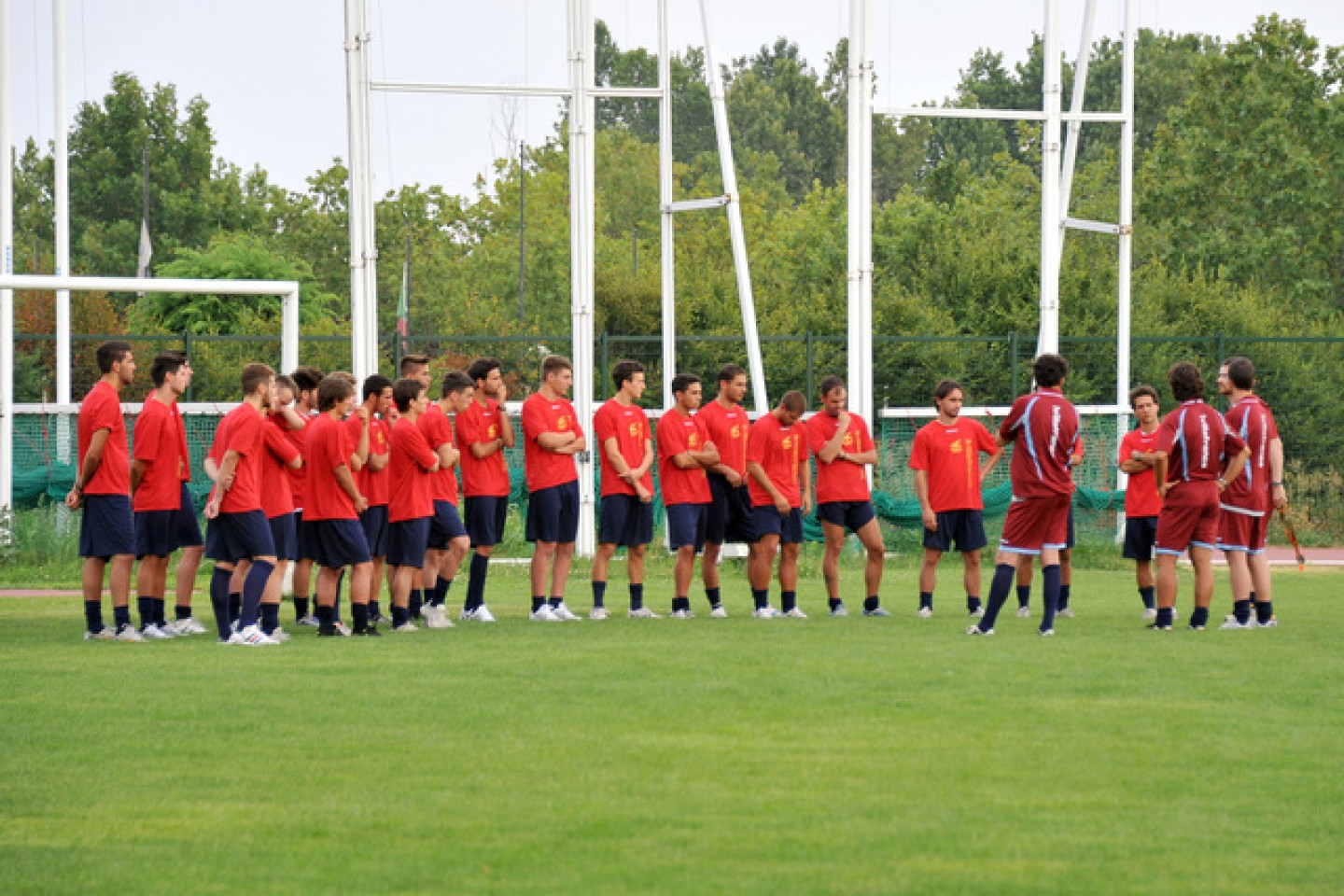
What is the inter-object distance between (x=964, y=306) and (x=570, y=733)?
87.8ft

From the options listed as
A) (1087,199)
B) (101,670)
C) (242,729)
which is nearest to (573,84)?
(101,670)

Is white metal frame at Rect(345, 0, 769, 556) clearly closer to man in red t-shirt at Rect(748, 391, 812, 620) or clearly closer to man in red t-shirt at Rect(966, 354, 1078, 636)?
man in red t-shirt at Rect(748, 391, 812, 620)

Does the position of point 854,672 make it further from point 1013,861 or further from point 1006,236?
point 1006,236

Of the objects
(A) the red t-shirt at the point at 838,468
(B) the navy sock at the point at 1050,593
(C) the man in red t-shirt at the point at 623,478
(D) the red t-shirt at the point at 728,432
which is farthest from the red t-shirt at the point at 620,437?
(B) the navy sock at the point at 1050,593

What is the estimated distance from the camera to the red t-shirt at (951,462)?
15.9 metres

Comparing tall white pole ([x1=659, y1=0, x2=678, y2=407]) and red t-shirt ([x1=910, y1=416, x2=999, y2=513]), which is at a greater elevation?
tall white pole ([x1=659, y1=0, x2=678, y2=407])

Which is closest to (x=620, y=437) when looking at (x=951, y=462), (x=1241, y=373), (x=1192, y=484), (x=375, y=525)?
(x=375, y=525)

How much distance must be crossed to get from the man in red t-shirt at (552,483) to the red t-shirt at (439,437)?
0.63 meters

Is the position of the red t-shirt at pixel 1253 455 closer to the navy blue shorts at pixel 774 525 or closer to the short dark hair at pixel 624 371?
the navy blue shorts at pixel 774 525

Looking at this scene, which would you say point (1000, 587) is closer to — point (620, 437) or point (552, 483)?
point (620, 437)

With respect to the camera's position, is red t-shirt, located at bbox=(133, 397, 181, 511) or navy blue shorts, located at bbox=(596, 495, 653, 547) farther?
navy blue shorts, located at bbox=(596, 495, 653, 547)

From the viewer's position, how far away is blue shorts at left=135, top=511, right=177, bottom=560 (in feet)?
47.0

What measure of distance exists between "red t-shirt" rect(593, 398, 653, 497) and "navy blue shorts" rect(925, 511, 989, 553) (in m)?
2.40

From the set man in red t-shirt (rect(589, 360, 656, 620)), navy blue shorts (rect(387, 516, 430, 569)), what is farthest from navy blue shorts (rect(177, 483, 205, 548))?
man in red t-shirt (rect(589, 360, 656, 620))
